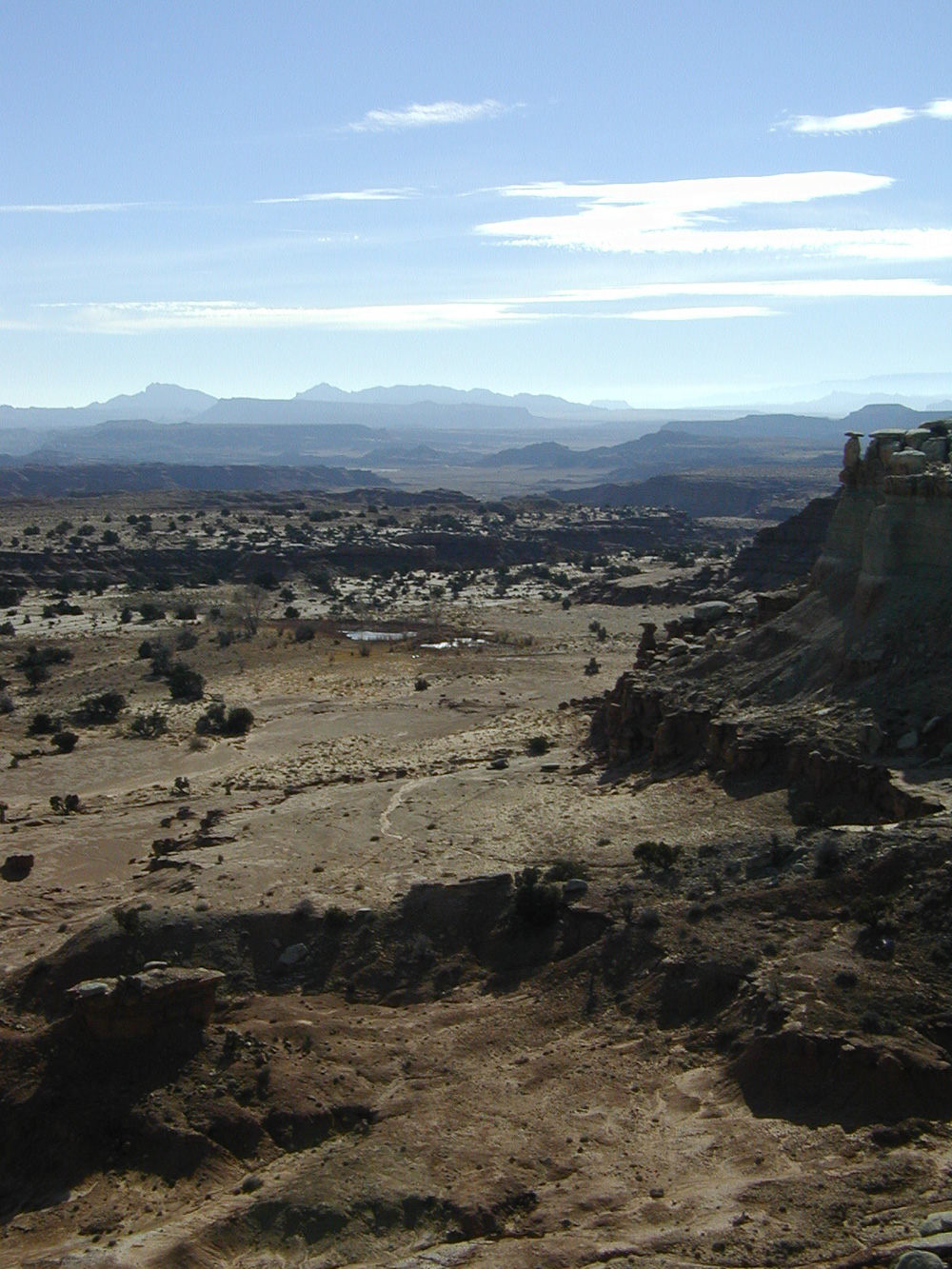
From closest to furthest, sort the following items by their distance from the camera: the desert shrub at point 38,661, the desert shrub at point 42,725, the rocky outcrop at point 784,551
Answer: the desert shrub at point 42,725 → the desert shrub at point 38,661 → the rocky outcrop at point 784,551

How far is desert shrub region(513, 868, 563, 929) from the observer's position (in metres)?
17.7

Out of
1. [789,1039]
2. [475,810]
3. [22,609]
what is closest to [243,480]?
[22,609]

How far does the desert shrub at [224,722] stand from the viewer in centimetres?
3712

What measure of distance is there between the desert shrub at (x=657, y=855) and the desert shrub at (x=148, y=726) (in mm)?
21142

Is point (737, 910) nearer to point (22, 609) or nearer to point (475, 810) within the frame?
point (475, 810)

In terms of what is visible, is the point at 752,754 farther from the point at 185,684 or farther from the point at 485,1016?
the point at 185,684

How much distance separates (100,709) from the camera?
1560 inches

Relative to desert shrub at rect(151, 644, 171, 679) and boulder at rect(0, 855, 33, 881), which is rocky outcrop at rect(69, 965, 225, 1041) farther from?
desert shrub at rect(151, 644, 171, 679)

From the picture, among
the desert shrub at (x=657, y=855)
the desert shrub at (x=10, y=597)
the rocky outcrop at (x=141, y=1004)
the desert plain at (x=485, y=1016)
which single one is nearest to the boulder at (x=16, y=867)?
the desert plain at (x=485, y=1016)

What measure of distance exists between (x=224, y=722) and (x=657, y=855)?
71.2ft

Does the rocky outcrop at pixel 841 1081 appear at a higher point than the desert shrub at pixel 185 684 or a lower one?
higher

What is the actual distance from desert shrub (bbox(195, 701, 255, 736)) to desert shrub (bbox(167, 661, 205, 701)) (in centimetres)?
363

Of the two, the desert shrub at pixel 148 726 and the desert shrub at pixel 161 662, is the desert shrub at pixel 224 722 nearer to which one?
the desert shrub at pixel 148 726

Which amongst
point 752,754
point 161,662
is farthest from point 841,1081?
point 161,662
